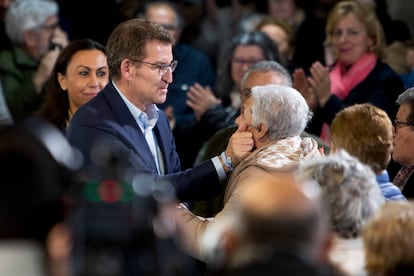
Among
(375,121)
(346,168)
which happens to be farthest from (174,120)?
(346,168)

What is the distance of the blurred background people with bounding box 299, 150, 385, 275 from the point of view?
4012mm

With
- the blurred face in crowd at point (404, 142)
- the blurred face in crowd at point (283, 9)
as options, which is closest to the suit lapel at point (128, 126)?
the blurred face in crowd at point (404, 142)

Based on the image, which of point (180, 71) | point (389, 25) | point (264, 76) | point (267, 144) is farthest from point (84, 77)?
point (389, 25)

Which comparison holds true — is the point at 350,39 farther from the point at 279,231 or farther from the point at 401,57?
the point at 279,231

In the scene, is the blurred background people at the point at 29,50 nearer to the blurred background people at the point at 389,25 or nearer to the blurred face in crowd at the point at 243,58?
the blurred face in crowd at the point at 243,58

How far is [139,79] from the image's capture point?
5574 millimetres

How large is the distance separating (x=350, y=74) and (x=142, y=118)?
2.17m

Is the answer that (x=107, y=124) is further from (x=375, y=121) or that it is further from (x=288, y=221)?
(x=288, y=221)

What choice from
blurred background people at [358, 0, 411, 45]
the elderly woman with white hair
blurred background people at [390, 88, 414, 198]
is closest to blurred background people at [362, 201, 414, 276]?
the elderly woman with white hair

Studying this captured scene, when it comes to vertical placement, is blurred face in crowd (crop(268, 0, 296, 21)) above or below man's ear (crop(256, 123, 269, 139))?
below

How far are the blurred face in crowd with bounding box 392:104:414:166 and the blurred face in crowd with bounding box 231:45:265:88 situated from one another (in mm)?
1892

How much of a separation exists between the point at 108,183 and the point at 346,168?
1109 millimetres

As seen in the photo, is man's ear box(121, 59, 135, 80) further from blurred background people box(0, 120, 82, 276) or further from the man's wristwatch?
blurred background people box(0, 120, 82, 276)

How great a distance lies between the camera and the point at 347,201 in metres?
4.09
